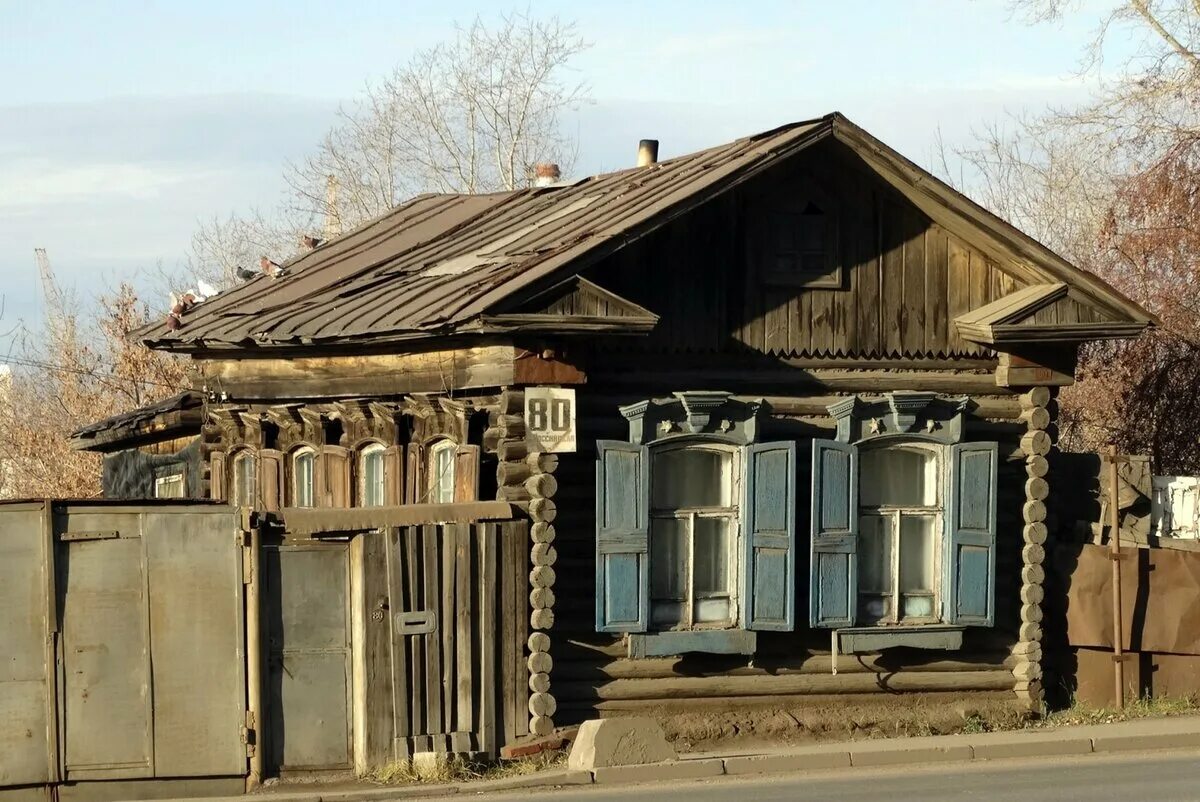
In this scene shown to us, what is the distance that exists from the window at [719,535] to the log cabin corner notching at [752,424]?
2 centimetres

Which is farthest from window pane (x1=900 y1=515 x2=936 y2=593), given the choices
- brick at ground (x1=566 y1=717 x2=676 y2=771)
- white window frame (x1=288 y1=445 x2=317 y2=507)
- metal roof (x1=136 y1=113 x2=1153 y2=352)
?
white window frame (x1=288 y1=445 x2=317 y2=507)

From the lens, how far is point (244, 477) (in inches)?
816

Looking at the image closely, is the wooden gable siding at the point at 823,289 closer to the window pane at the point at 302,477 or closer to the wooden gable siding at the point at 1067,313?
the wooden gable siding at the point at 1067,313

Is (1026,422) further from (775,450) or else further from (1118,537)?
(775,450)

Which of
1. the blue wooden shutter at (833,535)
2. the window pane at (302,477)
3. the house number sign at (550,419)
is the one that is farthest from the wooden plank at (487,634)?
the window pane at (302,477)

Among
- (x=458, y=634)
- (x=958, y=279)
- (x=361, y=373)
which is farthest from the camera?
(x=361, y=373)

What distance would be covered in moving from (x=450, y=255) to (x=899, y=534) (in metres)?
5.36

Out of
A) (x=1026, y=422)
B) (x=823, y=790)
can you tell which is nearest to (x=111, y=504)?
(x=823, y=790)

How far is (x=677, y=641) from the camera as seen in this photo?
50.7 ft

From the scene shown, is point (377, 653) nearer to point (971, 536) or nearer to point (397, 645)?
point (397, 645)

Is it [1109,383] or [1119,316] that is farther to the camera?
[1109,383]

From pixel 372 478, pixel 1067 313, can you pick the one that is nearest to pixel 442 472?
pixel 372 478

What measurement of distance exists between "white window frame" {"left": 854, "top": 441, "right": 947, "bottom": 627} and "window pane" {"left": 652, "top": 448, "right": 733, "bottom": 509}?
124cm

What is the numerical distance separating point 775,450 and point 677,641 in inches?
69.8
